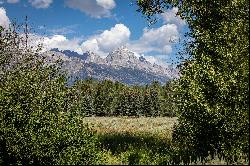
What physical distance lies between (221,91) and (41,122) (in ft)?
28.4

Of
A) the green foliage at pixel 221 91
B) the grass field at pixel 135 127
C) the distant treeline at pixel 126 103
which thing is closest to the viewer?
the green foliage at pixel 221 91

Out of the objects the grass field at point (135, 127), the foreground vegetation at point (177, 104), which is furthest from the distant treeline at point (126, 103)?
the foreground vegetation at point (177, 104)

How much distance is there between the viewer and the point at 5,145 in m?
20.4

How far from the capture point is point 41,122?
64.4 feet

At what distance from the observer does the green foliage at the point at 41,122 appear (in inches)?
759

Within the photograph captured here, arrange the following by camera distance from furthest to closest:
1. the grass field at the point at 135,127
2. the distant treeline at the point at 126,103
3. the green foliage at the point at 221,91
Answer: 1. the distant treeline at the point at 126,103
2. the grass field at the point at 135,127
3. the green foliage at the point at 221,91

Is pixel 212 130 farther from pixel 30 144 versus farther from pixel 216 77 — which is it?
pixel 30 144

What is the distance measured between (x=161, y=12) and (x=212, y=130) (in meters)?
12.4

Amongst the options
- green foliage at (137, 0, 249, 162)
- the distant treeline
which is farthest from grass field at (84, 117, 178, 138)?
the distant treeline

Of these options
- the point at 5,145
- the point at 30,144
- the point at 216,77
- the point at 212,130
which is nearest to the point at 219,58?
the point at 216,77

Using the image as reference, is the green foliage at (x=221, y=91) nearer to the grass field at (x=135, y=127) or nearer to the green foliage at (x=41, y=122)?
the green foliage at (x=41, y=122)

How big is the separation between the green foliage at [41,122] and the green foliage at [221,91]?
523cm

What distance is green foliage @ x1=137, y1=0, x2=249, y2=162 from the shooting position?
1886cm

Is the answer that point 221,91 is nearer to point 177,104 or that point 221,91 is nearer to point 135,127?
point 177,104
